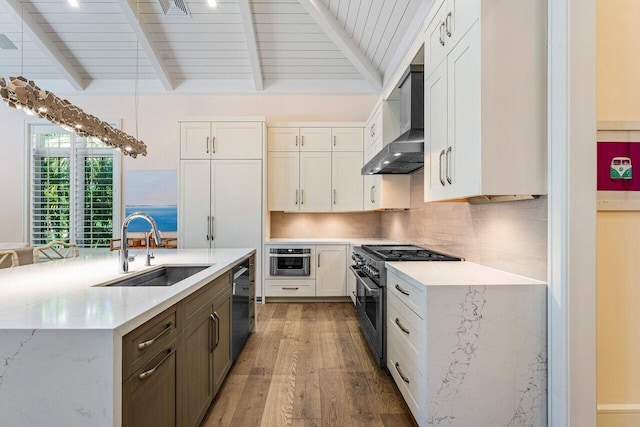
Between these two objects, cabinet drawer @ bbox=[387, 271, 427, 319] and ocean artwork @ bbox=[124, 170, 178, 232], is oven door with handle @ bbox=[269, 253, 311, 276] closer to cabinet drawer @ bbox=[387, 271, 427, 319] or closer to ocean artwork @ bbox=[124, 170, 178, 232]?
ocean artwork @ bbox=[124, 170, 178, 232]

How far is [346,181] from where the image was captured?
4566 mm

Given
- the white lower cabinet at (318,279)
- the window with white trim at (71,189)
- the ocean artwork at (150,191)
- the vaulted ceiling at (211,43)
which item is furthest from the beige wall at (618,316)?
the window with white trim at (71,189)

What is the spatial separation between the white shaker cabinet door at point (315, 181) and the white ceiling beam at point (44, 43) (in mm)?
3620

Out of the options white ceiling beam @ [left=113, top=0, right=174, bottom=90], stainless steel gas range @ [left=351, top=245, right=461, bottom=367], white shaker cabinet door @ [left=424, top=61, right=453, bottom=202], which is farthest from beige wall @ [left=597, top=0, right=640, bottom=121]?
white ceiling beam @ [left=113, top=0, right=174, bottom=90]

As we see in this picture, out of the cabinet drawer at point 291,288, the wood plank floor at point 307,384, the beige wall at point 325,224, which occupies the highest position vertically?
the beige wall at point 325,224

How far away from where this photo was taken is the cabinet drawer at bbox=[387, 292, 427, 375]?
5.38 feet

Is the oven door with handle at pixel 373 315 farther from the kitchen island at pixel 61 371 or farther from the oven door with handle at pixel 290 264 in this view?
the kitchen island at pixel 61 371

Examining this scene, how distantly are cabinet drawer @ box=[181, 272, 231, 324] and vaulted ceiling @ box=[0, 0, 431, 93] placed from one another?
3.21 metres

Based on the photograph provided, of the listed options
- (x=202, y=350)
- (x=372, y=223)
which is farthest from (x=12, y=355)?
(x=372, y=223)

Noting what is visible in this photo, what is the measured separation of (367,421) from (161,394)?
3.95 feet

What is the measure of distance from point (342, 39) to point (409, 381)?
3.93 m

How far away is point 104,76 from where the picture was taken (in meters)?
4.95

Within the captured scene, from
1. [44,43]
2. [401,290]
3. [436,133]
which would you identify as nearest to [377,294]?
[401,290]

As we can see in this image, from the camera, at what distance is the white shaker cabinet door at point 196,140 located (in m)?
4.32
